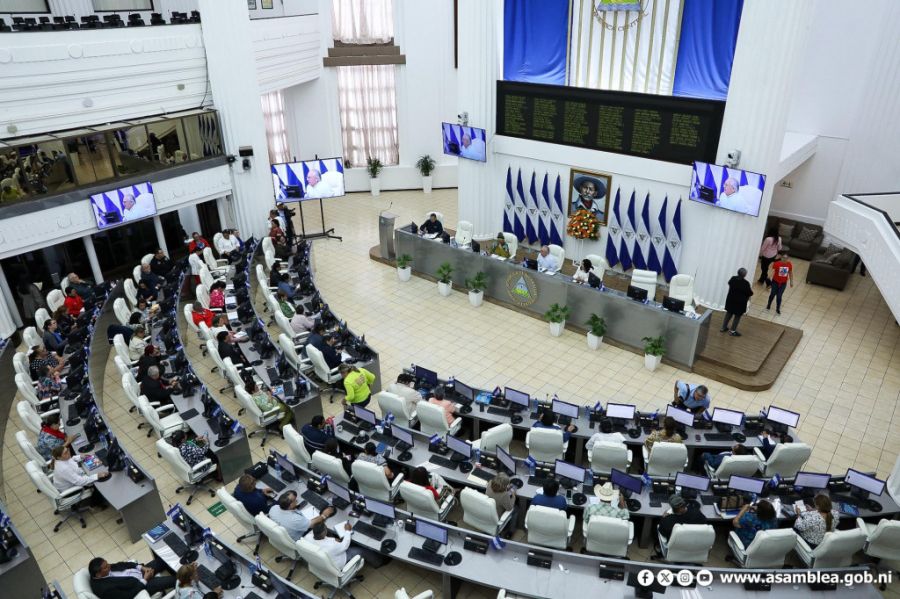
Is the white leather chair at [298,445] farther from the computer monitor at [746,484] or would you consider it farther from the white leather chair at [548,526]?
the computer monitor at [746,484]

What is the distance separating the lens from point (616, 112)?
13523 millimetres

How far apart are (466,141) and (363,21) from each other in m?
6.60

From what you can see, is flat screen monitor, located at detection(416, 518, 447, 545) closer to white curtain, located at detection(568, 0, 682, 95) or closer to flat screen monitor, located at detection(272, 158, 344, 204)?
white curtain, located at detection(568, 0, 682, 95)

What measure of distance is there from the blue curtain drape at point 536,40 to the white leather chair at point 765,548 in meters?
11.0

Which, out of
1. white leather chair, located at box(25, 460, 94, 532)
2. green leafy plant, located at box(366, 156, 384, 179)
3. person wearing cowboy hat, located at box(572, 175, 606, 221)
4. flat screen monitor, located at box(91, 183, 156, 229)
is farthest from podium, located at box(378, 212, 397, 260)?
white leather chair, located at box(25, 460, 94, 532)

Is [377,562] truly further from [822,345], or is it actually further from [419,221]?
[419,221]

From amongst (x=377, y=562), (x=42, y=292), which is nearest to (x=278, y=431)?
(x=377, y=562)

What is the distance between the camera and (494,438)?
833 centimetres

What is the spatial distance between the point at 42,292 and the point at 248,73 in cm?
695

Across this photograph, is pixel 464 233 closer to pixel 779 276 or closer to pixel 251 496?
pixel 779 276

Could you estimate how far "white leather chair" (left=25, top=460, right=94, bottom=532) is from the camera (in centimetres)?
782

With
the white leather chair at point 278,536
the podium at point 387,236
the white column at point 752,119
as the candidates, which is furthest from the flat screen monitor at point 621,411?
the podium at point 387,236

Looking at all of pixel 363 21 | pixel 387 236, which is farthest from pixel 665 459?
pixel 363 21

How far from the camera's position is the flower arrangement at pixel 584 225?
1480 cm
